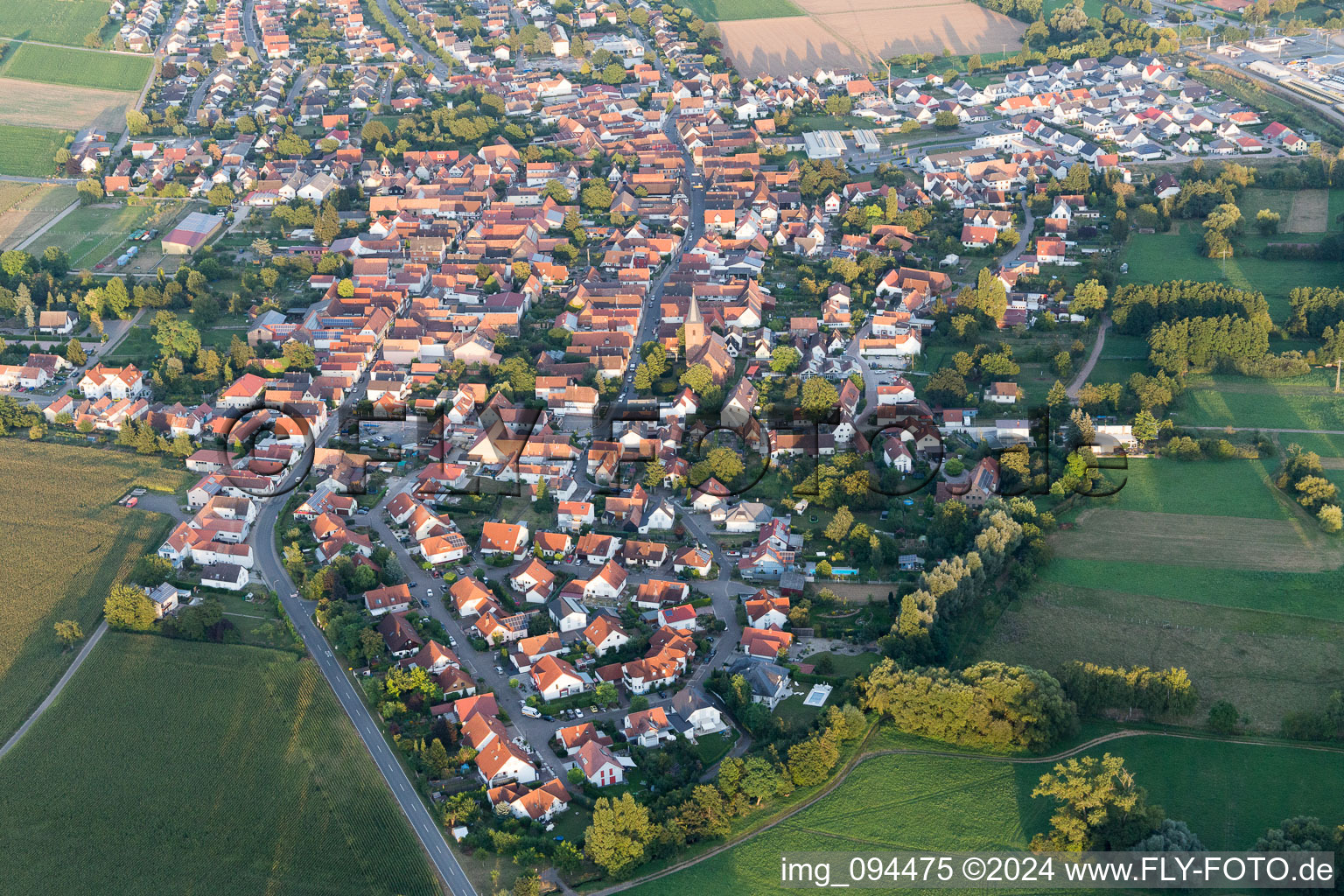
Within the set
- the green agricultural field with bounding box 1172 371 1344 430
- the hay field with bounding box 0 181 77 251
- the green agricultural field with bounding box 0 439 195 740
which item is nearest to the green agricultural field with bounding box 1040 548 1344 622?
the green agricultural field with bounding box 1172 371 1344 430

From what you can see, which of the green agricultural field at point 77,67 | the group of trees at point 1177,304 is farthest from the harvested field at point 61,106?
the group of trees at point 1177,304

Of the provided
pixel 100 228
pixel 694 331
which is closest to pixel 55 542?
pixel 694 331

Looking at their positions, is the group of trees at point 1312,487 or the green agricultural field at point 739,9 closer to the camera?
the group of trees at point 1312,487

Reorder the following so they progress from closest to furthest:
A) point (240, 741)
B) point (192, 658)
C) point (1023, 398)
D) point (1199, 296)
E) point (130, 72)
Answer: point (240, 741) < point (192, 658) < point (1023, 398) < point (1199, 296) < point (130, 72)

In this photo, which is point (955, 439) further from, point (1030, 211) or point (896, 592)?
point (1030, 211)

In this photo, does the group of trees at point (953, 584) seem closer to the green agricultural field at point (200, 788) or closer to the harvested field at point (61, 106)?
the green agricultural field at point (200, 788)

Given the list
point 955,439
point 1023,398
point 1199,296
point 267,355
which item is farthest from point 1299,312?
point 267,355
